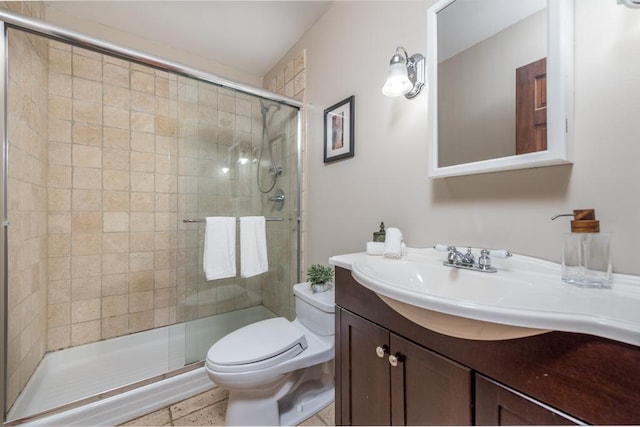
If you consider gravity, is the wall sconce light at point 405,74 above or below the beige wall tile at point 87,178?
above

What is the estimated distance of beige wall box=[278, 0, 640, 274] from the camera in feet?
2.12

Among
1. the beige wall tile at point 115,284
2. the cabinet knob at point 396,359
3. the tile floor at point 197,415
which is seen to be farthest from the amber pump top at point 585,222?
the beige wall tile at point 115,284

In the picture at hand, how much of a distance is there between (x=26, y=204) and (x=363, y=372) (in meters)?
1.86

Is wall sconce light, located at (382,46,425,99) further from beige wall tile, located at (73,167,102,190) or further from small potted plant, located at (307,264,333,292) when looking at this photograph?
beige wall tile, located at (73,167,102,190)

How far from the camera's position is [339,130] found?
1.52 meters

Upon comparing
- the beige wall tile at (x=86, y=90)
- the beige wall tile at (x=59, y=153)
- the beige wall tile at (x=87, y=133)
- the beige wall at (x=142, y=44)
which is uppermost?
the beige wall at (x=142, y=44)

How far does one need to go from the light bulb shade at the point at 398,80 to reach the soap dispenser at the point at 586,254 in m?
0.73

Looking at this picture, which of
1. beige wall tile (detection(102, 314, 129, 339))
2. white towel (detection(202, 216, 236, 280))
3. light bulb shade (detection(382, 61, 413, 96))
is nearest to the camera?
light bulb shade (detection(382, 61, 413, 96))

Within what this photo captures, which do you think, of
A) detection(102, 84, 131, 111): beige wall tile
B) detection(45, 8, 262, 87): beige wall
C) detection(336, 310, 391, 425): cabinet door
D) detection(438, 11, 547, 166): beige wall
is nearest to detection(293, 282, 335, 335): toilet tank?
detection(336, 310, 391, 425): cabinet door

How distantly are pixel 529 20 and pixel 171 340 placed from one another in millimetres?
2542

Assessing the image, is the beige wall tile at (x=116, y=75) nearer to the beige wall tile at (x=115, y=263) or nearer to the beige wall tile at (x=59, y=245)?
the beige wall tile at (x=59, y=245)

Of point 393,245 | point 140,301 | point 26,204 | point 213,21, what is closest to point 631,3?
point 393,245

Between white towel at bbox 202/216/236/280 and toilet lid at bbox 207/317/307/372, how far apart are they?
0.42 meters

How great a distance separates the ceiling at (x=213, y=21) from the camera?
1.62 m
